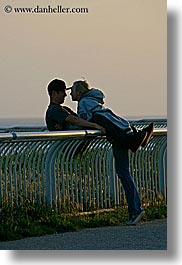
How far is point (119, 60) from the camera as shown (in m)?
75.9

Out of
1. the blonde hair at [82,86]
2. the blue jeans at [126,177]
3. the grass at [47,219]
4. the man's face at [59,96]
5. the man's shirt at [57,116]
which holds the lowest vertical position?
the grass at [47,219]

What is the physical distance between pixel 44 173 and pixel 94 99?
28.4 inches

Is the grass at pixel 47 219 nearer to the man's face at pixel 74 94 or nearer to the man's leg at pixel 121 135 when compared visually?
the man's leg at pixel 121 135

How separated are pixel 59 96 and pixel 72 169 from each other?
2.46 ft

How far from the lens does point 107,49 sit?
75.9 metres

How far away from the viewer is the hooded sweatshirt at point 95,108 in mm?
76062

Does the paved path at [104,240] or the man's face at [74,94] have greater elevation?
the man's face at [74,94]

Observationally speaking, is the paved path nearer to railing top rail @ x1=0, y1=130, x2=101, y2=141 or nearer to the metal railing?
the metal railing

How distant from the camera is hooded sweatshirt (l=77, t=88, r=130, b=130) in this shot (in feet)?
250

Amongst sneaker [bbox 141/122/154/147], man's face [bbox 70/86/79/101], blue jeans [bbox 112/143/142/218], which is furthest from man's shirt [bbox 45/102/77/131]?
sneaker [bbox 141/122/154/147]

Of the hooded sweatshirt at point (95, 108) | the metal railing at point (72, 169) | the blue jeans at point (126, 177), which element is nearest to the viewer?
the hooded sweatshirt at point (95, 108)

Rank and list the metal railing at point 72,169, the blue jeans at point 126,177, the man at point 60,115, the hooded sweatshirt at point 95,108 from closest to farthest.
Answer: the man at point 60,115
the hooded sweatshirt at point 95,108
the metal railing at point 72,169
the blue jeans at point 126,177

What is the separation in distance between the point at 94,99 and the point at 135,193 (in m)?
0.89

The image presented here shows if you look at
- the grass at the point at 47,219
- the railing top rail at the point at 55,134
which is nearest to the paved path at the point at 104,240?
the grass at the point at 47,219
